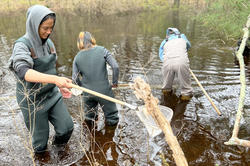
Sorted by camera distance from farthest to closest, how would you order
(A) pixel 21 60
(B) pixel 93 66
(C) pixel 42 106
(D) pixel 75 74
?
1. (D) pixel 75 74
2. (B) pixel 93 66
3. (C) pixel 42 106
4. (A) pixel 21 60

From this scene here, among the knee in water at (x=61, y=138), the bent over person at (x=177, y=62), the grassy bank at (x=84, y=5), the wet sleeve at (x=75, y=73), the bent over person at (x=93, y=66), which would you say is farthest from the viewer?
the grassy bank at (x=84, y=5)

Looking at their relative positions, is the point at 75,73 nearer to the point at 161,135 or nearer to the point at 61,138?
the point at 61,138

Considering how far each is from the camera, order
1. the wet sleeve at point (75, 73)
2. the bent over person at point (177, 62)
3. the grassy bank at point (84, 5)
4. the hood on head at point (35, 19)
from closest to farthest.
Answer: the hood on head at point (35, 19)
the wet sleeve at point (75, 73)
the bent over person at point (177, 62)
the grassy bank at point (84, 5)

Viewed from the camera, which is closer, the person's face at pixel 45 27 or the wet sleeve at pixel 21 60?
the wet sleeve at pixel 21 60

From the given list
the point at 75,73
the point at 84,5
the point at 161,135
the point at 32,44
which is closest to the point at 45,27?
the point at 32,44

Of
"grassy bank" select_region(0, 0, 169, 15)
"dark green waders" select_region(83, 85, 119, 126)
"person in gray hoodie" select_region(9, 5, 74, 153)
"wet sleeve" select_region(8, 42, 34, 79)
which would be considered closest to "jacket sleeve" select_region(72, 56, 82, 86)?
"dark green waders" select_region(83, 85, 119, 126)

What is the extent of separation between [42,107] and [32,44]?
0.75 meters

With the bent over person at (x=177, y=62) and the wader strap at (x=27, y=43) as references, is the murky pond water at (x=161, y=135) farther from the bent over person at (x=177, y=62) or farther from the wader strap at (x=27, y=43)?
the wader strap at (x=27, y=43)

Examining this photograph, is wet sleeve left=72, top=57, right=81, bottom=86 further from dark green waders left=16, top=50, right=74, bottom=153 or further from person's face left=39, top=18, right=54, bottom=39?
person's face left=39, top=18, right=54, bottom=39

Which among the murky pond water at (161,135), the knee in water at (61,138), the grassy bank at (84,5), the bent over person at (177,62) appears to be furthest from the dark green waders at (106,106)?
the grassy bank at (84,5)

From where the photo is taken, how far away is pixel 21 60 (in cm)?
205

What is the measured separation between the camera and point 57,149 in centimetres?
307

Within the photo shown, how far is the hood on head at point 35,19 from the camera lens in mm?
2127

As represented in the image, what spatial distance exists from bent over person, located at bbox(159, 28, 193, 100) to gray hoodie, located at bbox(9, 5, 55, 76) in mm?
2725
